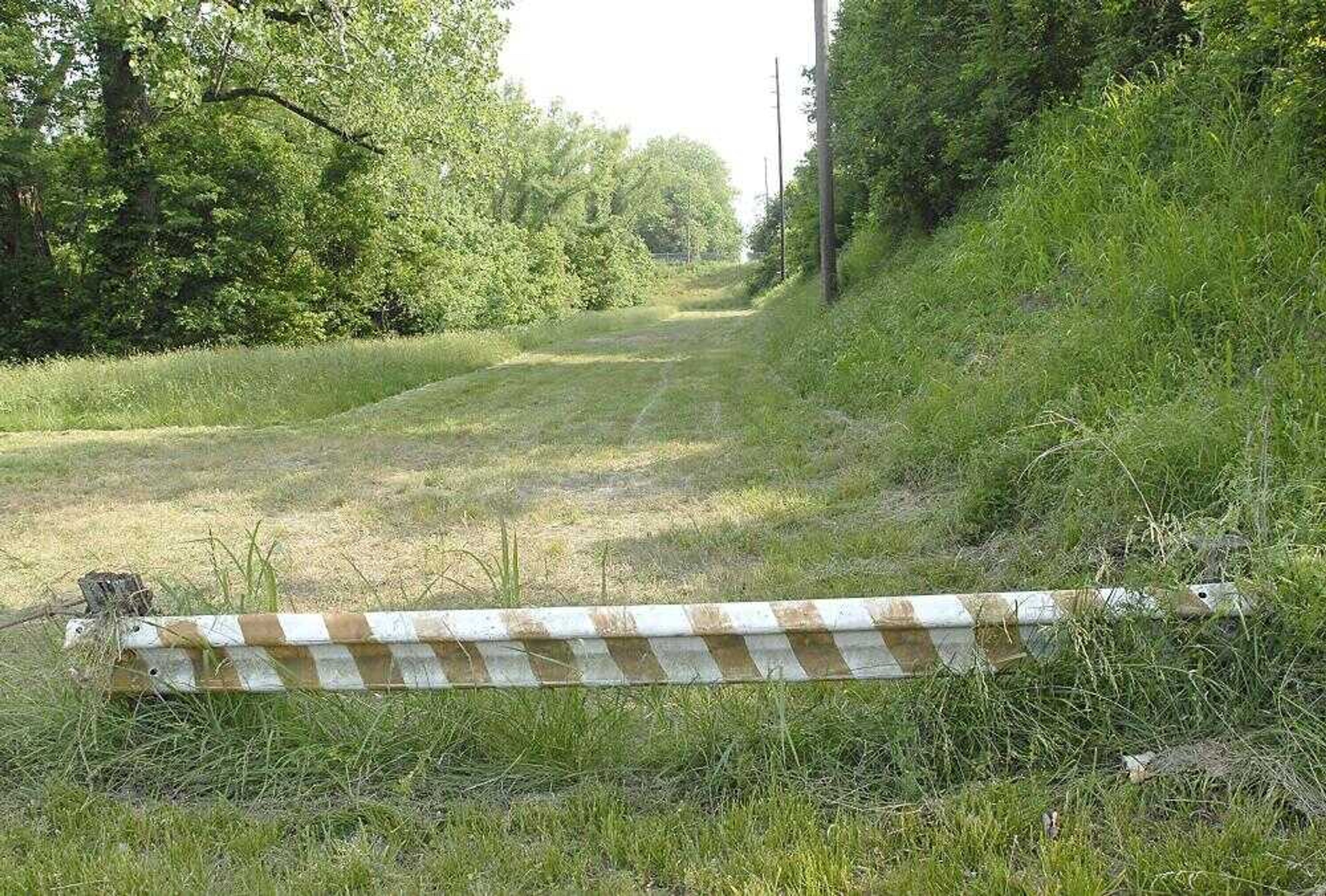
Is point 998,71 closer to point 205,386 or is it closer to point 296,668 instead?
point 296,668

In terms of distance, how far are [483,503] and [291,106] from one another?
17.9m

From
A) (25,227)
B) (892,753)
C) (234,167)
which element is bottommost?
(892,753)

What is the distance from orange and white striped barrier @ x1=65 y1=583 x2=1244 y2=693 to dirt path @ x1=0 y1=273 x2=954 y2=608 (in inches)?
27.4

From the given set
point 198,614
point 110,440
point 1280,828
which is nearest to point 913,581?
point 1280,828

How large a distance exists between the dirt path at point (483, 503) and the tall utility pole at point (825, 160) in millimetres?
5576

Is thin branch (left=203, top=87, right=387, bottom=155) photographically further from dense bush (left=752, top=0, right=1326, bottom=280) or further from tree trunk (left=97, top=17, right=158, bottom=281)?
dense bush (left=752, top=0, right=1326, bottom=280)

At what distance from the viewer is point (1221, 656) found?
3.02m

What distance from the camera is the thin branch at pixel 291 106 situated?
21.0 m

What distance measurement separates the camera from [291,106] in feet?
70.9

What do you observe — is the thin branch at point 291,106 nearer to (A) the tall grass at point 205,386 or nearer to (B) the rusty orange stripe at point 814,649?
(A) the tall grass at point 205,386

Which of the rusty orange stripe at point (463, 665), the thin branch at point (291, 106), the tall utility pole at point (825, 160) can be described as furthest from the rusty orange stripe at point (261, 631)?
the thin branch at point (291, 106)

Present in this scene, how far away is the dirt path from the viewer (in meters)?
5.38

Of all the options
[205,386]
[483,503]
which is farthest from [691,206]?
[483,503]

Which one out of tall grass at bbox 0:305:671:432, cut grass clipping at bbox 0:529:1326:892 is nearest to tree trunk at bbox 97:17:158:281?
tall grass at bbox 0:305:671:432
